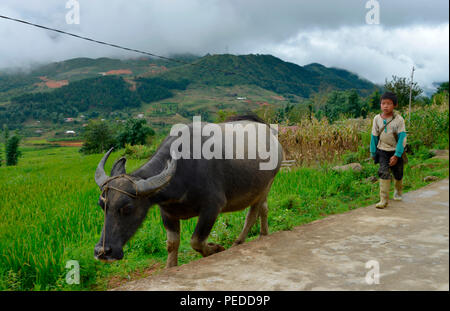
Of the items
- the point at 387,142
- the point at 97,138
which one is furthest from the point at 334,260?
the point at 97,138

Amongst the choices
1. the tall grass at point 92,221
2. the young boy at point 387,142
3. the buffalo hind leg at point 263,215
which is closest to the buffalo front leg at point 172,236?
the tall grass at point 92,221

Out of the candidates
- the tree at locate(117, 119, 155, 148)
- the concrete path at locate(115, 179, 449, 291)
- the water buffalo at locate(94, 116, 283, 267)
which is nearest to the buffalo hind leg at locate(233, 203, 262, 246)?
the water buffalo at locate(94, 116, 283, 267)

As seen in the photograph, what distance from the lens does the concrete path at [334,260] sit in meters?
2.52

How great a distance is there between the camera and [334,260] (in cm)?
298

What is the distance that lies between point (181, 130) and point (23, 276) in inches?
80.8

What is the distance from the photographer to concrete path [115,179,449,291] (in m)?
2.52

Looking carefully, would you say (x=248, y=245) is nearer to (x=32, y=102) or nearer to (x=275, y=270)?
(x=275, y=270)

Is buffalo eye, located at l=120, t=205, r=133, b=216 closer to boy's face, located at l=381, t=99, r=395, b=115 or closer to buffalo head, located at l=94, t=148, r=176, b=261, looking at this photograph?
buffalo head, located at l=94, t=148, r=176, b=261

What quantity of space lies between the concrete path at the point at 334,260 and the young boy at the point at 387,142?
2.33 feet

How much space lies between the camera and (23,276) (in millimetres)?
3275

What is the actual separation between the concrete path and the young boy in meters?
Result: 0.71

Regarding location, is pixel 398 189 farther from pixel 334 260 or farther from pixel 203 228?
pixel 203 228

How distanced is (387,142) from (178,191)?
11.1ft
